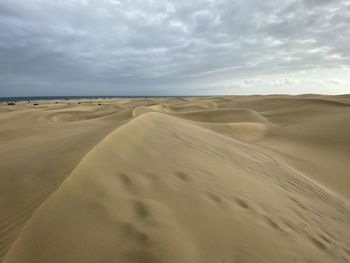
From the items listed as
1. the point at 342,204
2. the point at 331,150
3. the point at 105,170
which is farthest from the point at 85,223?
the point at 331,150

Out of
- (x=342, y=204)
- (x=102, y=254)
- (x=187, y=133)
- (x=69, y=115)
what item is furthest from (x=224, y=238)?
(x=69, y=115)

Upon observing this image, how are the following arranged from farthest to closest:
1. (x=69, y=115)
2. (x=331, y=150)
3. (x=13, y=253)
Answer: (x=69, y=115)
(x=331, y=150)
(x=13, y=253)

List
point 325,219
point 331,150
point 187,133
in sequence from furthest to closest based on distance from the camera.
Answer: point 331,150, point 187,133, point 325,219

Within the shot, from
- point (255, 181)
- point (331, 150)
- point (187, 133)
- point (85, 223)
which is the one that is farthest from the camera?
point (331, 150)

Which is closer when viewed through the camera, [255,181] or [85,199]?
[85,199]

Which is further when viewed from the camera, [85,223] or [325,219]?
[325,219]

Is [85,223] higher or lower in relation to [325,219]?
higher

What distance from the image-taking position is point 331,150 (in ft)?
27.6

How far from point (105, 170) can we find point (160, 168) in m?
0.69

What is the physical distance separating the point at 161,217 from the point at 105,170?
1.04 m

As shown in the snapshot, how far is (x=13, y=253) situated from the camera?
216cm

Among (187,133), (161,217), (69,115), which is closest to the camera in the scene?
(161,217)

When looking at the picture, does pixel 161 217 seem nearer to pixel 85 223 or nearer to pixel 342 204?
pixel 85 223

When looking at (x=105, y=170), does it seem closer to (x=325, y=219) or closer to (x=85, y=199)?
(x=85, y=199)
